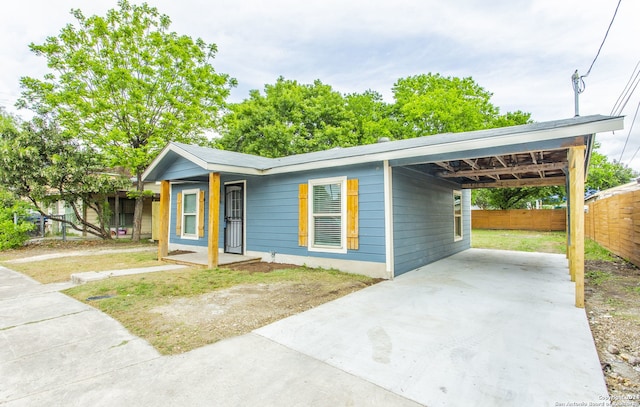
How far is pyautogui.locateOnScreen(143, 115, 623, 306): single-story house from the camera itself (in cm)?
461

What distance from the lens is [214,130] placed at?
13891 mm

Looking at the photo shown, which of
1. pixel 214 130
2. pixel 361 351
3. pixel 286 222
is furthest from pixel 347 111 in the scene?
pixel 361 351

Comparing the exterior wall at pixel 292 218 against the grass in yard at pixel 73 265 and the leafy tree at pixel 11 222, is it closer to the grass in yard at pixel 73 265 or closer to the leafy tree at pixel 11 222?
the grass in yard at pixel 73 265

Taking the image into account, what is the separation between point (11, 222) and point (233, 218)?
24.1 feet

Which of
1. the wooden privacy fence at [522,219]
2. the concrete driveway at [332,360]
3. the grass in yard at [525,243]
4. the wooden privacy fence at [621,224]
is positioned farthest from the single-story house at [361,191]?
the wooden privacy fence at [522,219]

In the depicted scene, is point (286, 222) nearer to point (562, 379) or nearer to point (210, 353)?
point (210, 353)

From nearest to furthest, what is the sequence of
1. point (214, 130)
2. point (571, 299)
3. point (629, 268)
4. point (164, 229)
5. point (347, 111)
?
point (571, 299) < point (629, 268) < point (164, 229) < point (214, 130) < point (347, 111)

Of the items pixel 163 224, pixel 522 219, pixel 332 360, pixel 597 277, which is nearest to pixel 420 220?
pixel 597 277

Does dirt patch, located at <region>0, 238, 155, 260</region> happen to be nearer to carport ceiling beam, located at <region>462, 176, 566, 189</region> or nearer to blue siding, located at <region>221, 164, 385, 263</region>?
blue siding, located at <region>221, 164, 385, 263</region>

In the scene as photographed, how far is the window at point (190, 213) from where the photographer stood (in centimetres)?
894

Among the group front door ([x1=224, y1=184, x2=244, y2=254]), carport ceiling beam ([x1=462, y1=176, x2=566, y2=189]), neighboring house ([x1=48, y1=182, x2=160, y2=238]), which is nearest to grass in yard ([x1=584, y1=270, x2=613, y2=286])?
carport ceiling beam ([x1=462, y1=176, x2=566, y2=189])

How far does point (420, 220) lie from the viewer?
6902 mm

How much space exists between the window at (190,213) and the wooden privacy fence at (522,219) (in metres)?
18.3

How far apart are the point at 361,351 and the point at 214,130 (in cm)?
1317
